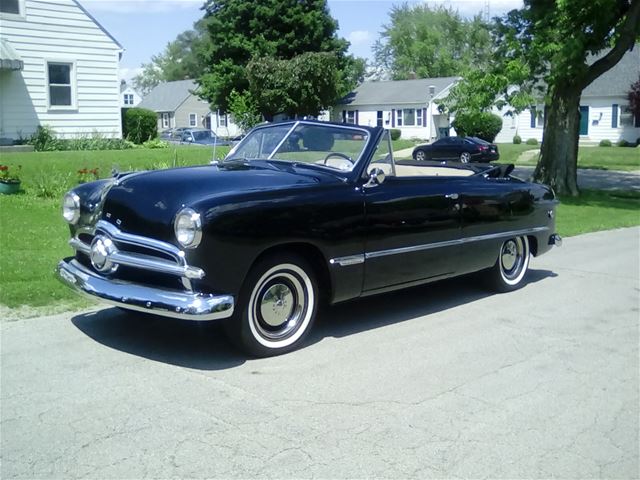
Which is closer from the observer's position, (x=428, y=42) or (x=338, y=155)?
(x=338, y=155)

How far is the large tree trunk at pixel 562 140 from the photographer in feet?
61.6

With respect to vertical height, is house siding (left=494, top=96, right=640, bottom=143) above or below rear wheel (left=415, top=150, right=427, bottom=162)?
above

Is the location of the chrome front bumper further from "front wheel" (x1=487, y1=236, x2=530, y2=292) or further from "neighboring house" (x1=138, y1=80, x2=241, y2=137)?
"neighboring house" (x1=138, y1=80, x2=241, y2=137)

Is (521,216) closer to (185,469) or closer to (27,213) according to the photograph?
(185,469)

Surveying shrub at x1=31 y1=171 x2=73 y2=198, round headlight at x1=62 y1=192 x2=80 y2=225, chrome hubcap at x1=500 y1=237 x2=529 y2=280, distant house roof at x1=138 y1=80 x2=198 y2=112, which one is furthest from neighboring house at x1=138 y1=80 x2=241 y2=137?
round headlight at x1=62 y1=192 x2=80 y2=225

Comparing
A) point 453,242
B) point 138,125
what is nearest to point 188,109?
point 138,125

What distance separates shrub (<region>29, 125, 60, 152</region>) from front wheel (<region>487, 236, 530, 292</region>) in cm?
1498

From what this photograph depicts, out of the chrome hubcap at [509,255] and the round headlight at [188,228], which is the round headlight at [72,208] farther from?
the chrome hubcap at [509,255]

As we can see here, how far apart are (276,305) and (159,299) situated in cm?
95

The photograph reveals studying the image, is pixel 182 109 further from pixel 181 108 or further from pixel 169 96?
pixel 169 96

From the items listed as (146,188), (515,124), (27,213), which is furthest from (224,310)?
(515,124)

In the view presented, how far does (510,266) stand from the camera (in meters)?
7.93

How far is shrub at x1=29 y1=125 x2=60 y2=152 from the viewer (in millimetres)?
19375

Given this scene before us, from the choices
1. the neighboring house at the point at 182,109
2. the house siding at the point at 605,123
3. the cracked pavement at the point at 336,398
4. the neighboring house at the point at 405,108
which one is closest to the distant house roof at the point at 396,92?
the neighboring house at the point at 405,108
